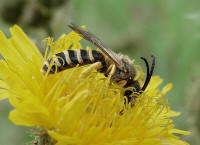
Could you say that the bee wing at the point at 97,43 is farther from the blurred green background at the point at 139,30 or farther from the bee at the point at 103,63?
the blurred green background at the point at 139,30

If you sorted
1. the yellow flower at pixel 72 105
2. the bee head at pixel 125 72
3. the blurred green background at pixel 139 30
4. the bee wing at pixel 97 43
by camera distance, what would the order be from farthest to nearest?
the blurred green background at pixel 139 30 < the bee head at pixel 125 72 < the bee wing at pixel 97 43 < the yellow flower at pixel 72 105

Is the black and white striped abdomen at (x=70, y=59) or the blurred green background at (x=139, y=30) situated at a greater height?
the blurred green background at (x=139, y=30)

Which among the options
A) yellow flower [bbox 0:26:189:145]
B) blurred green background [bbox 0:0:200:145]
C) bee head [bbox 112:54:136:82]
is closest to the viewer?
yellow flower [bbox 0:26:189:145]

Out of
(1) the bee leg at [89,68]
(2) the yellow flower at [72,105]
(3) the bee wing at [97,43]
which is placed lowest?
(2) the yellow flower at [72,105]

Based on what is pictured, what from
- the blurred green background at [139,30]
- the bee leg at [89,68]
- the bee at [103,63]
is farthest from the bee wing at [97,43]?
A: the blurred green background at [139,30]

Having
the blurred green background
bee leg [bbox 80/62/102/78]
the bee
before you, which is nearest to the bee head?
the bee

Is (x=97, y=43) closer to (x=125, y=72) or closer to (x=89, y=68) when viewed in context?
(x=89, y=68)

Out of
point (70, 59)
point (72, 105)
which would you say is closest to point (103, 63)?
point (70, 59)

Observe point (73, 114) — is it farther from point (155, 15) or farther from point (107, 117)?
point (155, 15)

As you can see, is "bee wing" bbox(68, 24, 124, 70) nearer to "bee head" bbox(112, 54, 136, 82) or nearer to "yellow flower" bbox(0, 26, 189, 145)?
"bee head" bbox(112, 54, 136, 82)
